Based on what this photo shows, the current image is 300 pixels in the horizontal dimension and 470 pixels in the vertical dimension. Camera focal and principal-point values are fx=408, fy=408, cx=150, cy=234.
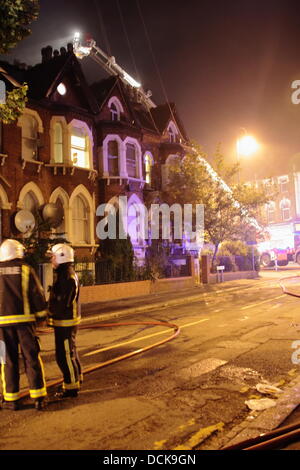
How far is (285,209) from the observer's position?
49.5 m

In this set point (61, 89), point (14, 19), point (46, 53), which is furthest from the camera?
point (46, 53)

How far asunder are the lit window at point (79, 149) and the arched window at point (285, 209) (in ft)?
113

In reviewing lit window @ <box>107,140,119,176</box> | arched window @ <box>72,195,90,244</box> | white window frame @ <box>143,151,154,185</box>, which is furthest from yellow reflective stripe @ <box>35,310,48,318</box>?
white window frame @ <box>143,151,154,185</box>

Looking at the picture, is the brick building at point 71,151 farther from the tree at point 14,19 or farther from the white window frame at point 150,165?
the tree at point 14,19

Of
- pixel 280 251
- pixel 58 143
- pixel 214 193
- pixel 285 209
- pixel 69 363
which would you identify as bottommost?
pixel 69 363

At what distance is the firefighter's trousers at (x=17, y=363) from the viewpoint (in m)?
4.67

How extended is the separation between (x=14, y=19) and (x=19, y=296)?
6871 millimetres

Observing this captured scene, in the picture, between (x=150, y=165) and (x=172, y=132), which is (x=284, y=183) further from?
(x=150, y=165)

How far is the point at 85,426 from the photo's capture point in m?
4.18

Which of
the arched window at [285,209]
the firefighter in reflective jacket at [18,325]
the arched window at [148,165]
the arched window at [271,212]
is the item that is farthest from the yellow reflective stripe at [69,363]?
the arched window at [271,212]

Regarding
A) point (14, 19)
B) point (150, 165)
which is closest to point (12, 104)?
point (14, 19)
